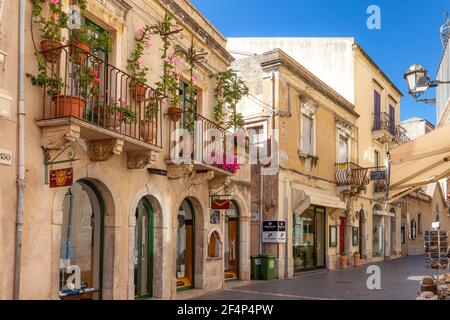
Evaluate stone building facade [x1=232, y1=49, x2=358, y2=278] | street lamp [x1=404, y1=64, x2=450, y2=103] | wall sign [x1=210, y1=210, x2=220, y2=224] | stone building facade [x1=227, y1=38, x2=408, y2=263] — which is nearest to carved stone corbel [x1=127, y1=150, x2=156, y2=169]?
wall sign [x1=210, y1=210, x2=220, y2=224]

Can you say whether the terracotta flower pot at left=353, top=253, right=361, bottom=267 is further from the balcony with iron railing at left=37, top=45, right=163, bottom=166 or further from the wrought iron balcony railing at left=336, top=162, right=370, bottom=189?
the balcony with iron railing at left=37, top=45, right=163, bottom=166

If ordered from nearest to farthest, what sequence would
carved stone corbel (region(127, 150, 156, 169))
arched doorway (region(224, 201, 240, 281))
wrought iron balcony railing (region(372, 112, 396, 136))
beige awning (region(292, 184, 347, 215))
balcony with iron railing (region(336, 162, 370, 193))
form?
carved stone corbel (region(127, 150, 156, 169))
arched doorway (region(224, 201, 240, 281))
beige awning (region(292, 184, 347, 215))
balcony with iron railing (region(336, 162, 370, 193))
wrought iron balcony railing (region(372, 112, 396, 136))

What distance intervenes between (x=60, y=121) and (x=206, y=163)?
496 cm

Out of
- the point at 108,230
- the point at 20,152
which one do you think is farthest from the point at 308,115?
the point at 20,152

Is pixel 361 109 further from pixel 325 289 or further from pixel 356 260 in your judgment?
pixel 325 289

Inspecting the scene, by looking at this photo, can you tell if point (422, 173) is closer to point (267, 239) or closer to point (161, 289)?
point (161, 289)

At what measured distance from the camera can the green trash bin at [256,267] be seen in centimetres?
1589

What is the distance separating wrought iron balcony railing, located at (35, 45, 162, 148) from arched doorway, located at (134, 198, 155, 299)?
5.54 ft

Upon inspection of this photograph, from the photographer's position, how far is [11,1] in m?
7.36

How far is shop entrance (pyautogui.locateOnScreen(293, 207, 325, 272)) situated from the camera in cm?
1834

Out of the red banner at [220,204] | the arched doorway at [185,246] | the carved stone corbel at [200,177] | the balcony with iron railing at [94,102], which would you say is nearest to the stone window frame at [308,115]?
the red banner at [220,204]

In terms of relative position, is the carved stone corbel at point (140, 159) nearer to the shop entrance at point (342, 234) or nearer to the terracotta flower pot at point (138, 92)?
the terracotta flower pot at point (138, 92)

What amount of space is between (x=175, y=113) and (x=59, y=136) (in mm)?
3790
